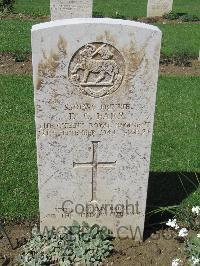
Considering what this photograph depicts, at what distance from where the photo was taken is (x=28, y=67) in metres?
10.2

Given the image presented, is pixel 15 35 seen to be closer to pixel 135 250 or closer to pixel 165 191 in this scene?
pixel 165 191

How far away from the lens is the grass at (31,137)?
5574 millimetres

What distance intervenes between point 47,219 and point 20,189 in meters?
1.26

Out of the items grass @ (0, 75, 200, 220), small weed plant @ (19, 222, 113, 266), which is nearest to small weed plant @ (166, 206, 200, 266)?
small weed plant @ (19, 222, 113, 266)

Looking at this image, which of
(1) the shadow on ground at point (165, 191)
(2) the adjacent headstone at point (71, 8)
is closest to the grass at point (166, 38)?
(2) the adjacent headstone at point (71, 8)

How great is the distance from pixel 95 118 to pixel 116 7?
580 inches

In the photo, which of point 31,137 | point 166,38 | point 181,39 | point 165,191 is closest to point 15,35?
point 166,38

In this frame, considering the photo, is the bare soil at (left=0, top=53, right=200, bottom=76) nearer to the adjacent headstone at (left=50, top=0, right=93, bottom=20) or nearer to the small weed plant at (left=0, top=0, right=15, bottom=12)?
the adjacent headstone at (left=50, top=0, right=93, bottom=20)

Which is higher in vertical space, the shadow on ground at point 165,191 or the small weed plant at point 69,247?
the small weed plant at point 69,247

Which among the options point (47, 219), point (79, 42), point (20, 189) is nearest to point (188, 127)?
point (20, 189)

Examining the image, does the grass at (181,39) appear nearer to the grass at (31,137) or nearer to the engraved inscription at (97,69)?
the grass at (31,137)

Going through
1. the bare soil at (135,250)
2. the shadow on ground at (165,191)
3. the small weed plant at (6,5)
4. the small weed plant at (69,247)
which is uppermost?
the small weed plant at (6,5)

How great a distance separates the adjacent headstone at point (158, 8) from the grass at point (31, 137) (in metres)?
7.28

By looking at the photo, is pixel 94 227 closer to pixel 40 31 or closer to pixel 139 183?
pixel 139 183
